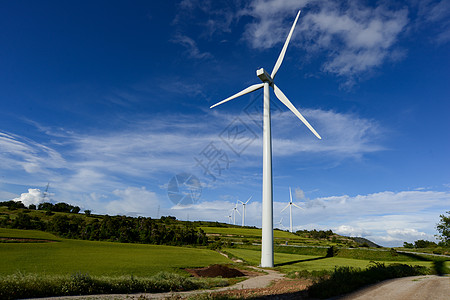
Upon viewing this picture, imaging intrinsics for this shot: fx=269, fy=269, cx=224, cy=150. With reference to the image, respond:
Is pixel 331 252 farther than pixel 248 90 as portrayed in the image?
Yes

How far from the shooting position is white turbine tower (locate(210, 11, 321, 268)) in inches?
1443

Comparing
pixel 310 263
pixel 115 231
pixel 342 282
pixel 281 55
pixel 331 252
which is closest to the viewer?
pixel 342 282

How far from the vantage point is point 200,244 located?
84938mm

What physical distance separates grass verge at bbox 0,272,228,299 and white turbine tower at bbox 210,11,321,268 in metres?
14.6

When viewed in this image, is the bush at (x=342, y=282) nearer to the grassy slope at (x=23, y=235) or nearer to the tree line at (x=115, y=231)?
the grassy slope at (x=23, y=235)

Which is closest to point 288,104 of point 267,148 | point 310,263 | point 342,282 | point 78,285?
point 267,148

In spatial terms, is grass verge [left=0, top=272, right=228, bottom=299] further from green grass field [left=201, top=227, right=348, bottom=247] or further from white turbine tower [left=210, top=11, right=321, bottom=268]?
green grass field [left=201, top=227, right=348, bottom=247]

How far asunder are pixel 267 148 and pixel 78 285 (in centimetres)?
2849

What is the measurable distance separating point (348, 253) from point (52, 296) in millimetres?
62046

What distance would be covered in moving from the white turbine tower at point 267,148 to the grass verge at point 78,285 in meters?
14.6

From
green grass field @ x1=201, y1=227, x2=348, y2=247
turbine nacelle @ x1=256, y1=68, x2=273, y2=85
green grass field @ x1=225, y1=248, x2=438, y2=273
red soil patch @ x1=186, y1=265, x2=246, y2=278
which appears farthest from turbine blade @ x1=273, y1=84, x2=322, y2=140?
green grass field @ x1=201, y1=227, x2=348, y2=247

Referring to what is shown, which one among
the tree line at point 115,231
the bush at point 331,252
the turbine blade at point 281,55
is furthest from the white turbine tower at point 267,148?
the tree line at point 115,231

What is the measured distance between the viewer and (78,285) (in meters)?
18.9

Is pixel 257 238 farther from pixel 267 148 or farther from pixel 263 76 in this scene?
pixel 263 76
